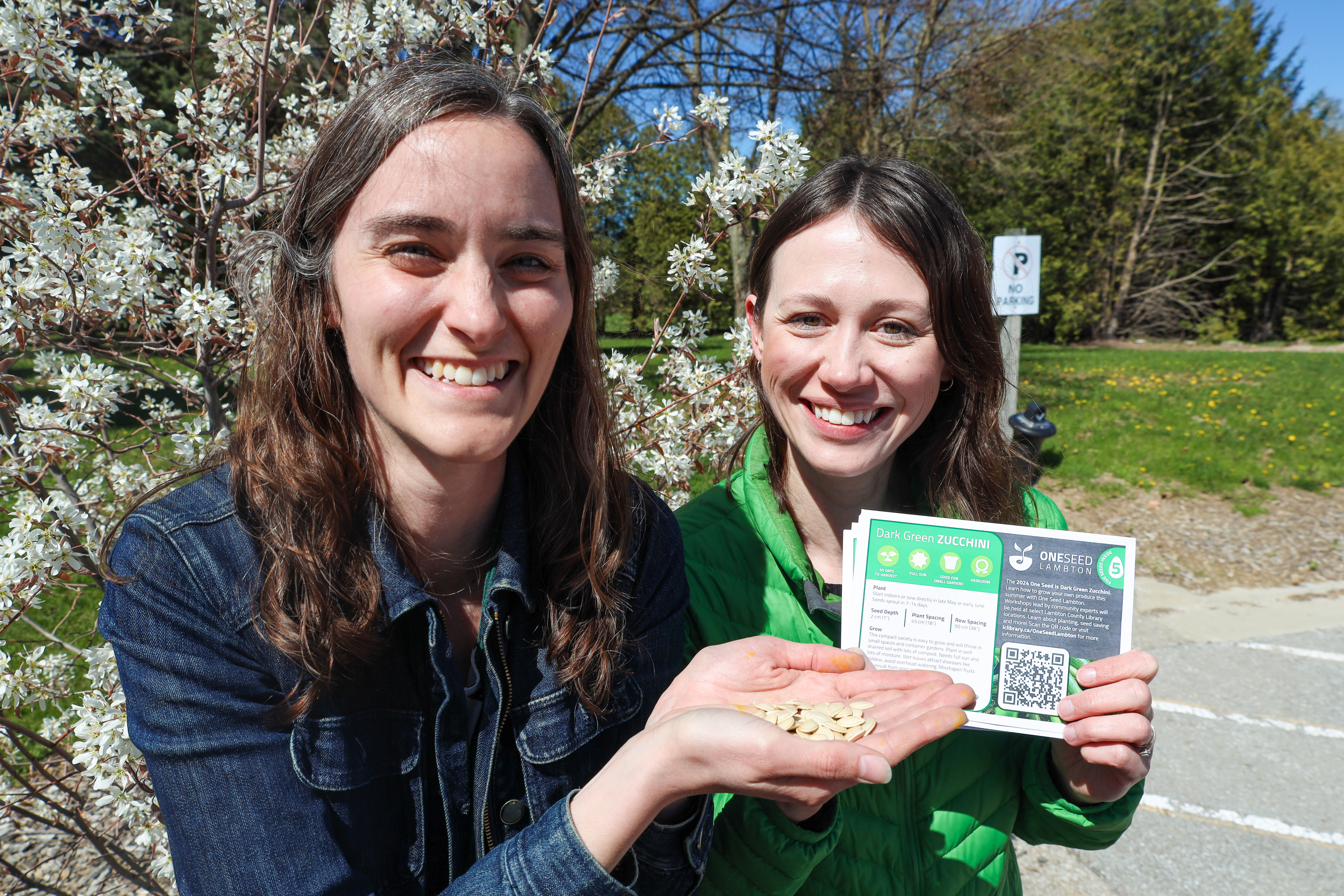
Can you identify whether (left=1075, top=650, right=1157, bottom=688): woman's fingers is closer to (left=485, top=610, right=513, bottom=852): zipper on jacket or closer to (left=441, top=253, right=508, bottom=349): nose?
(left=485, top=610, right=513, bottom=852): zipper on jacket

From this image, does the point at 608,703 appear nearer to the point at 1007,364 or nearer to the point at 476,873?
the point at 476,873

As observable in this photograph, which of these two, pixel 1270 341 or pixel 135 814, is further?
pixel 1270 341

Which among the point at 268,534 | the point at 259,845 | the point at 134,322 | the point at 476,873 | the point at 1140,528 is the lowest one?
the point at 1140,528

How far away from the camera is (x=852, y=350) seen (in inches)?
74.2

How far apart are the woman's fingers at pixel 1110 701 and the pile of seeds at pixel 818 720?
0.47 meters

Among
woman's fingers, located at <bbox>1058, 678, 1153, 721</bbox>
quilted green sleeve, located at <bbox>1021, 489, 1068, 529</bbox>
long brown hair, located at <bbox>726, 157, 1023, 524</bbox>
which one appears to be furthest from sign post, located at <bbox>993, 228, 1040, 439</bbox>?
woman's fingers, located at <bbox>1058, 678, 1153, 721</bbox>

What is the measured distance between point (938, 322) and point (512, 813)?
56.7 inches

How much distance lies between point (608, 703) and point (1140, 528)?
7.57m

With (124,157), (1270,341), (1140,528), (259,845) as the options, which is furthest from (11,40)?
(1270,341)

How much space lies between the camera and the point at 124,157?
9.13 ft

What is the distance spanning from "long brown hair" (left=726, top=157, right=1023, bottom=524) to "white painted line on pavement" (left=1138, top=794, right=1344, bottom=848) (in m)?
2.70

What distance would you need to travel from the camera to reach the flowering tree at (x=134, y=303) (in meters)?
2.17

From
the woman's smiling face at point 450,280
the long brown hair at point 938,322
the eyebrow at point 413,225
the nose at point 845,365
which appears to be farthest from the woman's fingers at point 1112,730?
the eyebrow at point 413,225

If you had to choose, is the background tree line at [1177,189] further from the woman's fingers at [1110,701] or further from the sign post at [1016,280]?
the woman's fingers at [1110,701]
